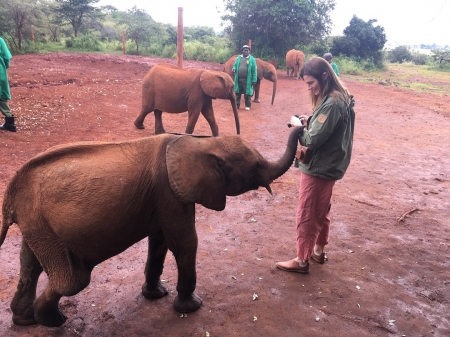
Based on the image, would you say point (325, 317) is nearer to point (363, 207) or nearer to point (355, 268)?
point (355, 268)

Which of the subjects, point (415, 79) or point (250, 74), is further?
point (415, 79)

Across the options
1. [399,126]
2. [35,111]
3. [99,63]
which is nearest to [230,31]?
[99,63]

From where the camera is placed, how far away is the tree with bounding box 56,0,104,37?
30828mm

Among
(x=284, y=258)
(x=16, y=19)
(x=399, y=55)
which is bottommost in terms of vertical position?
(x=284, y=258)

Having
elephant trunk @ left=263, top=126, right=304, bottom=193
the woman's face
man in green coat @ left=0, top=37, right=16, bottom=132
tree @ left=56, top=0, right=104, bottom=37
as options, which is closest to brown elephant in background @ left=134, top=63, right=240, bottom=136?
man in green coat @ left=0, top=37, right=16, bottom=132

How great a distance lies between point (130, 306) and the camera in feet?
12.9

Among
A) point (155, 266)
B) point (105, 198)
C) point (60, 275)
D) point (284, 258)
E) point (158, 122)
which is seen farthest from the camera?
point (158, 122)

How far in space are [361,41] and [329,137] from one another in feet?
115

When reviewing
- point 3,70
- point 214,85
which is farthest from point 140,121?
point 3,70

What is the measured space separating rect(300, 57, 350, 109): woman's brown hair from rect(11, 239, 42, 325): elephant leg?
314 centimetres

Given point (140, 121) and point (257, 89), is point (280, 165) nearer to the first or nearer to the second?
point (140, 121)

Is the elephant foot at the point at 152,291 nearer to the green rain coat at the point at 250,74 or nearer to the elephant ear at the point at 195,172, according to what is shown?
the elephant ear at the point at 195,172

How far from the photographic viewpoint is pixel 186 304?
383 cm

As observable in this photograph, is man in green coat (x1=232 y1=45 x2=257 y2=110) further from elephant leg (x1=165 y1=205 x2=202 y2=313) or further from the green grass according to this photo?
the green grass
